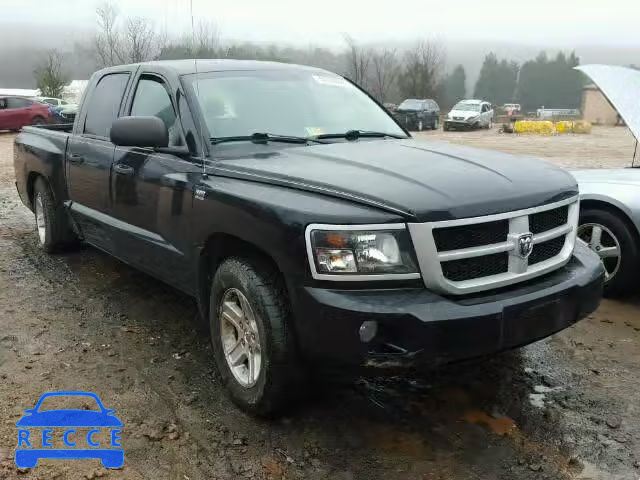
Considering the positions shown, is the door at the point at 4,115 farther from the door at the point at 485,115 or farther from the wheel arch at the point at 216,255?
the door at the point at 485,115

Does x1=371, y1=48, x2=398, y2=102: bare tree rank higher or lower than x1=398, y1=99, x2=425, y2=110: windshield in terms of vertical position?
higher

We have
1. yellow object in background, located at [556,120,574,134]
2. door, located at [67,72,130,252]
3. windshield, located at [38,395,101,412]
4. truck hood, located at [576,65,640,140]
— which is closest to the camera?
windshield, located at [38,395,101,412]

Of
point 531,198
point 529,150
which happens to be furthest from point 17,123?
point 531,198

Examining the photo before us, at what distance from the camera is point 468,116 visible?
3459 centimetres

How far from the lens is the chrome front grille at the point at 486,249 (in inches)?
99.9

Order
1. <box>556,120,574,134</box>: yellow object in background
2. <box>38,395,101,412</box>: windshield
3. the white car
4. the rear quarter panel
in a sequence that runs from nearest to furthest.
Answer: <box>38,395,101,412</box>: windshield, the rear quarter panel, the white car, <box>556,120,574,134</box>: yellow object in background

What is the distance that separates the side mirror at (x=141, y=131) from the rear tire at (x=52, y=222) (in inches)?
88.8

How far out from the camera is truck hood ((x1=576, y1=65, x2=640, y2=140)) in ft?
14.8

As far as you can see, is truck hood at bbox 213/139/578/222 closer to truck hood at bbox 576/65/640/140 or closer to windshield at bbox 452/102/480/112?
truck hood at bbox 576/65/640/140

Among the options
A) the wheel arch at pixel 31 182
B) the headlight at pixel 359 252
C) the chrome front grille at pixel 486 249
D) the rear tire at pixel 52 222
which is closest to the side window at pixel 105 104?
the rear tire at pixel 52 222

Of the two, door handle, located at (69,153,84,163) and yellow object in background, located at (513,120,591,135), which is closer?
door handle, located at (69,153,84,163)

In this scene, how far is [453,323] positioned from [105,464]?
1.64m

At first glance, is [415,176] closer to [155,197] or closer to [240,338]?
[240,338]

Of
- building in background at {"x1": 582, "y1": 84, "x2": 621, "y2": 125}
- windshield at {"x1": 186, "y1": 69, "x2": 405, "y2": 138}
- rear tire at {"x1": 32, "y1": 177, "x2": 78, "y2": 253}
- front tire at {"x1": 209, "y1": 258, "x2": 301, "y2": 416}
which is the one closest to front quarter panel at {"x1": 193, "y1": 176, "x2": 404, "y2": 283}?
front tire at {"x1": 209, "y1": 258, "x2": 301, "y2": 416}
